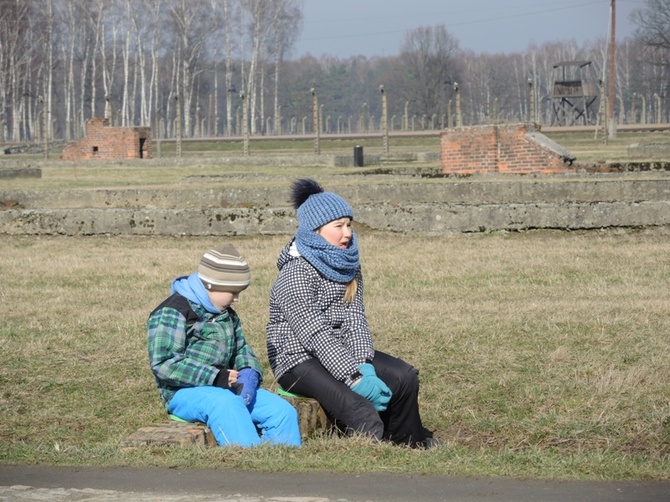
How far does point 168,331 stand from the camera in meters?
5.14

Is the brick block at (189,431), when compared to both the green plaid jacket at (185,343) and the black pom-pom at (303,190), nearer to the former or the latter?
the green plaid jacket at (185,343)

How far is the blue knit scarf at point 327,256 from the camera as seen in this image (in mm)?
5508

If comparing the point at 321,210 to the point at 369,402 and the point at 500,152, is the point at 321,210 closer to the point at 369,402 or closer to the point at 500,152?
the point at 369,402

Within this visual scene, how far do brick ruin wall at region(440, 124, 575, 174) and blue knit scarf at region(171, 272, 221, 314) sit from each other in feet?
48.9

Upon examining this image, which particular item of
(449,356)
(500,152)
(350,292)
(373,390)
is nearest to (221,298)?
(350,292)

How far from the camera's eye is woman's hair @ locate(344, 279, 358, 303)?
5641 millimetres

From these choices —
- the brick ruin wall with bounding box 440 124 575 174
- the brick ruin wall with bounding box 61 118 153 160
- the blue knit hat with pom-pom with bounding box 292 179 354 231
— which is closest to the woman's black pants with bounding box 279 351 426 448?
the blue knit hat with pom-pom with bounding box 292 179 354 231

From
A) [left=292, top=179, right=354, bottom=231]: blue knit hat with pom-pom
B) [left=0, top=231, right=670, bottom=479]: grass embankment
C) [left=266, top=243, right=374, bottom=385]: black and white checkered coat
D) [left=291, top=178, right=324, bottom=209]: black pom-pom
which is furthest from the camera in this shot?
[left=291, top=178, right=324, bottom=209]: black pom-pom

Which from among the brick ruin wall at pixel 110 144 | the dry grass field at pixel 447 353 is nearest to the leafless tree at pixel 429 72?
the brick ruin wall at pixel 110 144

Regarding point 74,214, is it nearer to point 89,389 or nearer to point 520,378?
point 89,389

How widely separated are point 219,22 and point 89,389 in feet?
242

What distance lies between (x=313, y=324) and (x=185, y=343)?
0.63 m

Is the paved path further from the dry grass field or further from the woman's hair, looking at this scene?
the woman's hair

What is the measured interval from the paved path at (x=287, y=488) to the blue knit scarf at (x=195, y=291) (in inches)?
36.9
